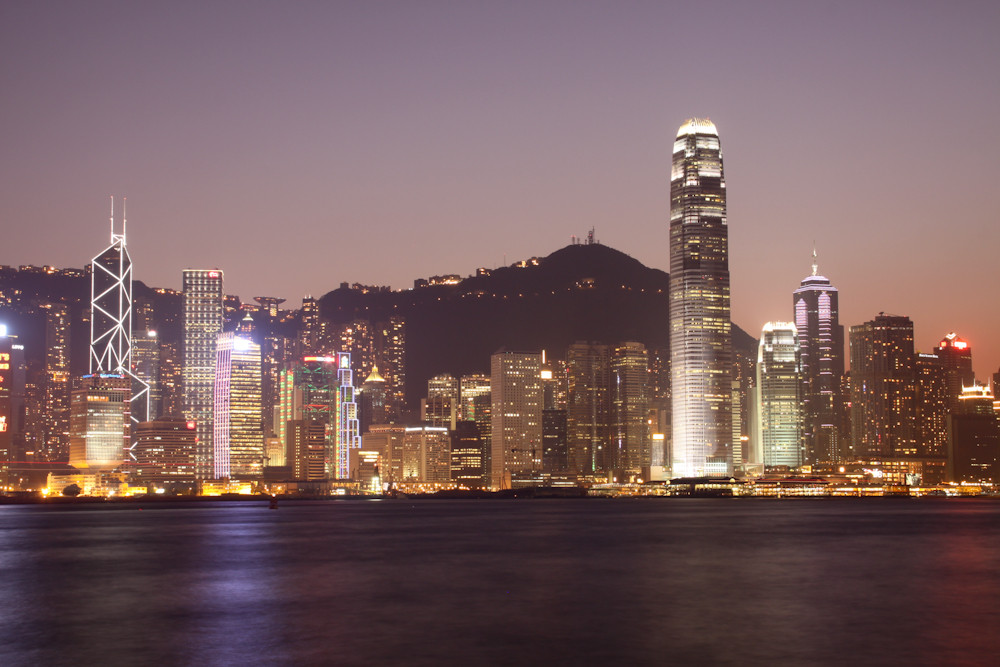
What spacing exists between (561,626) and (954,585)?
30274mm

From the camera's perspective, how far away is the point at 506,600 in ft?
194

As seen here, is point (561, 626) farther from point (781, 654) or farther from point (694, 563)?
point (694, 563)

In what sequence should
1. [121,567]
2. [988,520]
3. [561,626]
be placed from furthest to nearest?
[988,520] → [121,567] → [561,626]

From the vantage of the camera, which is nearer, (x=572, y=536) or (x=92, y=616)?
(x=92, y=616)

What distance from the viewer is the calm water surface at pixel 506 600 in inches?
1746

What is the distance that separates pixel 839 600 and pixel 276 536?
73270 millimetres

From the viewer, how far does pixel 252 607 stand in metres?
57.2

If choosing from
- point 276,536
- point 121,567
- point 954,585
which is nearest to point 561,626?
point 954,585

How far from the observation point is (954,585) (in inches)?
2640

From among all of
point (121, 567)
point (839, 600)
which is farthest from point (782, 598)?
point (121, 567)

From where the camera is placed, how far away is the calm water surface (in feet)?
145

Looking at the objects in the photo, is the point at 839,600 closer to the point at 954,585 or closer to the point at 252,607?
the point at 954,585

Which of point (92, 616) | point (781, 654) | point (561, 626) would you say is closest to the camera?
point (781, 654)

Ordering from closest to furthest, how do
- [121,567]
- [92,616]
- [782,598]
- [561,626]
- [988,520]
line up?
1. [561,626]
2. [92,616]
3. [782,598]
4. [121,567]
5. [988,520]
